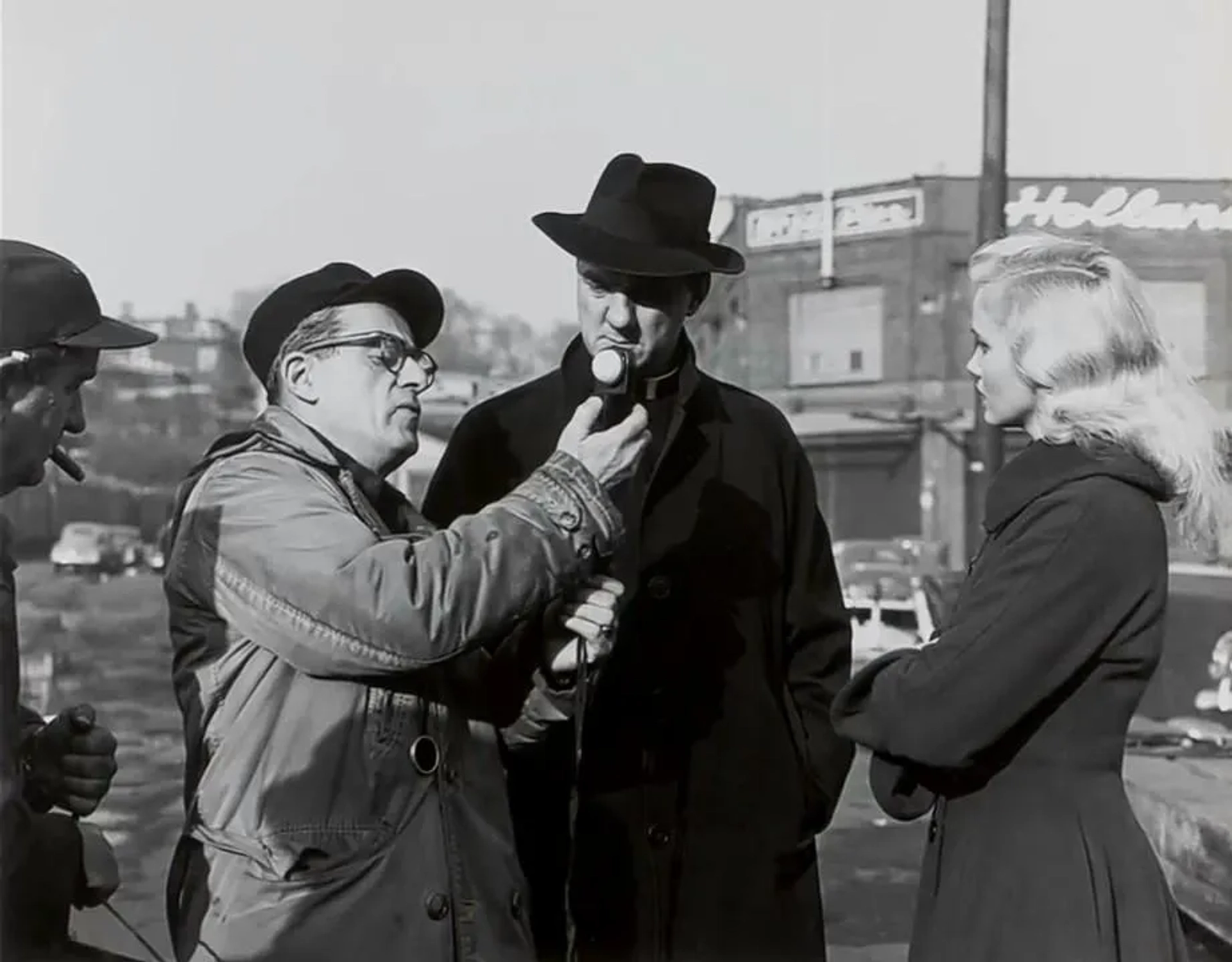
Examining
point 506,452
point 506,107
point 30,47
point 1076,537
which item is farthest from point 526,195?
point 1076,537

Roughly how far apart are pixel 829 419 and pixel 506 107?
A: 0.59 meters

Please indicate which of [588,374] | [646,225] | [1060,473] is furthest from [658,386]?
[1060,473]

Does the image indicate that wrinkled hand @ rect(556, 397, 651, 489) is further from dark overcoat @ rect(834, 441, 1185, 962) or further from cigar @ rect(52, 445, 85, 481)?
cigar @ rect(52, 445, 85, 481)

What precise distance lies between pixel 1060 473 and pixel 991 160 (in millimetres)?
672

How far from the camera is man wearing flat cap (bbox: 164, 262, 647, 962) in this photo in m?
1.27

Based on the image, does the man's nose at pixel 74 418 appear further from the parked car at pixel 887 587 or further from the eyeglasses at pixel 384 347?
the parked car at pixel 887 587

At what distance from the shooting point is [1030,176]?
1.84 m

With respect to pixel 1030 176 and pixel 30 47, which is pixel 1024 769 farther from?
pixel 30 47

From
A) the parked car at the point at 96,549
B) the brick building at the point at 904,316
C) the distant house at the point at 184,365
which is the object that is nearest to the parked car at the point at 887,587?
the brick building at the point at 904,316

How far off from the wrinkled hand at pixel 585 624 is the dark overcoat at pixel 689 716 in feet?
0.60

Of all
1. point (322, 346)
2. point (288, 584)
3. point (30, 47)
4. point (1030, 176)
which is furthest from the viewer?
point (1030, 176)

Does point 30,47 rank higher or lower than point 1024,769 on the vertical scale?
higher

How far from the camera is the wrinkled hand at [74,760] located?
162 centimetres

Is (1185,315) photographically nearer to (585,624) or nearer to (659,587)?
(659,587)
